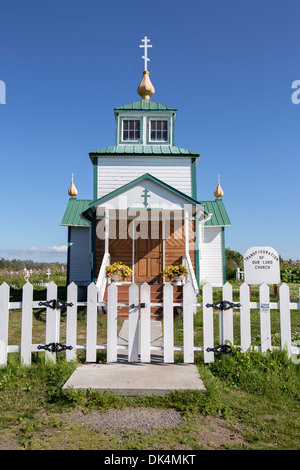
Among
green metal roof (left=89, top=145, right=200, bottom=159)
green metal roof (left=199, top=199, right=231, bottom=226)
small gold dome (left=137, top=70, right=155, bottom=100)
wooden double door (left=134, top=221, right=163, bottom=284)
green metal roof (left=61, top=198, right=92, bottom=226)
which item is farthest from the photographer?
green metal roof (left=199, top=199, right=231, bottom=226)

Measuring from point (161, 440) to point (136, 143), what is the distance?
43.3ft

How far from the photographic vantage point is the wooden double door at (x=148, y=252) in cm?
1264

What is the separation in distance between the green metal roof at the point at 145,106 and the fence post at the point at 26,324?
39.0 ft

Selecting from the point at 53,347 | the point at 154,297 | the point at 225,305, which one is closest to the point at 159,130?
the point at 154,297

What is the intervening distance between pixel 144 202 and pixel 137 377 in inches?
292

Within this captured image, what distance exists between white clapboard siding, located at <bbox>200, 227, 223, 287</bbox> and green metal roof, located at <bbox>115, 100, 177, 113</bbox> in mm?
6803

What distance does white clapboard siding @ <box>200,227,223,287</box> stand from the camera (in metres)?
17.5

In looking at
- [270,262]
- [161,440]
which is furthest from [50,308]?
[270,262]

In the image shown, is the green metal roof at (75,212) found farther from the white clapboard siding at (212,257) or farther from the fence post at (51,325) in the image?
the fence post at (51,325)

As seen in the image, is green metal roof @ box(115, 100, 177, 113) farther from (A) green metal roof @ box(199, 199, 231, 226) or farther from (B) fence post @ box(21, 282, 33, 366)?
(B) fence post @ box(21, 282, 33, 366)

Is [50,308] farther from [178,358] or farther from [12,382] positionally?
[178,358]

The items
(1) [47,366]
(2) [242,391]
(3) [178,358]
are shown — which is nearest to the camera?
(2) [242,391]

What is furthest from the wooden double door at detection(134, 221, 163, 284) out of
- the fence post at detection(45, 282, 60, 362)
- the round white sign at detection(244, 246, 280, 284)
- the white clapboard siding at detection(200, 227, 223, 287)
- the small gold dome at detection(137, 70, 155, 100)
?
the fence post at detection(45, 282, 60, 362)
